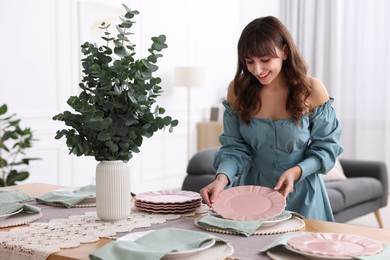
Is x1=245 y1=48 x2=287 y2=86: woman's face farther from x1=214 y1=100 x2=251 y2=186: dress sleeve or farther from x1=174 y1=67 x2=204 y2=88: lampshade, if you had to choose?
x1=174 y1=67 x2=204 y2=88: lampshade

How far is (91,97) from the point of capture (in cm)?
190

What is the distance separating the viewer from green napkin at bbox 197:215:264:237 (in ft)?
5.76

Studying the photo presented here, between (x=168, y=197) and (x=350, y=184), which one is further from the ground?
(x=168, y=197)

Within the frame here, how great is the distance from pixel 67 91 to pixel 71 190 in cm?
339

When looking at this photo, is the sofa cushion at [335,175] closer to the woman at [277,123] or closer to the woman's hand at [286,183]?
the woman at [277,123]

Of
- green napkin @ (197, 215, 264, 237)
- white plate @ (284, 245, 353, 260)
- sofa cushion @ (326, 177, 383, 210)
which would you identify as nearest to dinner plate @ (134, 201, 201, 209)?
green napkin @ (197, 215, 264, 237)

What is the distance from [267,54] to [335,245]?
87 cm

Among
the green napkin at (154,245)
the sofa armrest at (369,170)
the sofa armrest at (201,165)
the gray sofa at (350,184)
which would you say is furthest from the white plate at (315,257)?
the sofa armrest at (369,170)

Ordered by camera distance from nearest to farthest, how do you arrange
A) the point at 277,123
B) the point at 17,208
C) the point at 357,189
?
the point at 17,208
the point at 277,123
the point at 357,189

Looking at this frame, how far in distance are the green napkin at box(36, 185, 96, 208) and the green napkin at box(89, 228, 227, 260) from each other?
636mm

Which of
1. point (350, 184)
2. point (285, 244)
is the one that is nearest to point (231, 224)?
point (285, 244)

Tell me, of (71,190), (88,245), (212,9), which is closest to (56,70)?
(212,9)

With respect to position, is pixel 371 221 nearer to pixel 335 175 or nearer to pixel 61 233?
pixel 335 175

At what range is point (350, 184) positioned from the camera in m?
5.07
